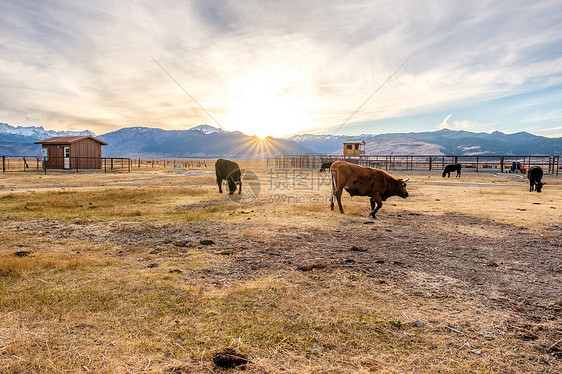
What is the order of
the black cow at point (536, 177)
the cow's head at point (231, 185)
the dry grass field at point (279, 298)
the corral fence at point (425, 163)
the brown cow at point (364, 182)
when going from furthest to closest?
1. the corral fence at point (425, 163)
2. the black cow at point (536, 177)
3. the cow's head at point (231, 185)
4. the brown cow at point (364, 182)
5. the dry grass field at point (279, 298)

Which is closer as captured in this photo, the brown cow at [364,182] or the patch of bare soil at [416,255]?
the patch of bare soil at [416,255]

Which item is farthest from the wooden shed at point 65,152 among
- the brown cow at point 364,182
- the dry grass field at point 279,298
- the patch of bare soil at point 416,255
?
the brown cow at point 364,182

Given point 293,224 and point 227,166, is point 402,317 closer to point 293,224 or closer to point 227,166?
point 293,224

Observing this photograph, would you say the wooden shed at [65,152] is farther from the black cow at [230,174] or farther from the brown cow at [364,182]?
the brown cow at [364,182]

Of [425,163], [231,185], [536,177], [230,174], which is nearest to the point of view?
[231,185]

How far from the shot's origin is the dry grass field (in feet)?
9.30

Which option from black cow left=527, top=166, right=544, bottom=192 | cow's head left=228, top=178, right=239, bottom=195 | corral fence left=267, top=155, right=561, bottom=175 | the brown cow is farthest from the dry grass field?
corral fence left=267, top=155, right=561, bottom=175

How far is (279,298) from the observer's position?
4.06 m

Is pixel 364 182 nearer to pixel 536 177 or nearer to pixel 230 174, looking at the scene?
pixel 230 174

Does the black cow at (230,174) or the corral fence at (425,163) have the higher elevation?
the corral fence at (425,163)

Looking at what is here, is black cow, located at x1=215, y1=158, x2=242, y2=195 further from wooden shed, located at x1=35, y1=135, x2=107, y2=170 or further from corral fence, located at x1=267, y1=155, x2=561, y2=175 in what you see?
corral fence, located at x1=267, y1=155, x2=561, y2=175

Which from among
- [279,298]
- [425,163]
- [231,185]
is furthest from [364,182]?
[425,163]

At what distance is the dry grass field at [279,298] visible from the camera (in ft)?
9.30

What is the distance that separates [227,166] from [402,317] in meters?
14.4
